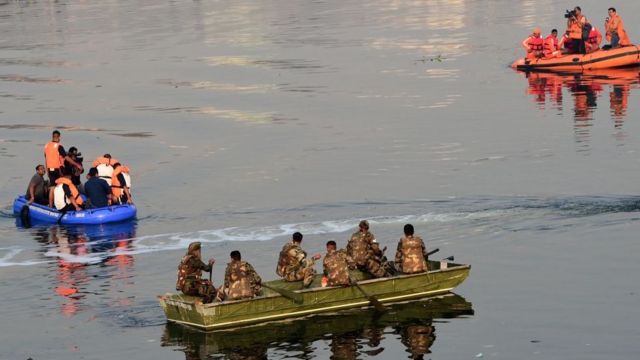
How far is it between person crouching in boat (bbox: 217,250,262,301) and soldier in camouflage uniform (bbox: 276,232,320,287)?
1.89 metres

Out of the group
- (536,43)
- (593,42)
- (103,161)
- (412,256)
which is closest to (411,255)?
(412,256)

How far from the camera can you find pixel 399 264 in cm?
4016

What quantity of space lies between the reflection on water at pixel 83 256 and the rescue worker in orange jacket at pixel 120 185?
150cm

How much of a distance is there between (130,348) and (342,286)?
6.22 m

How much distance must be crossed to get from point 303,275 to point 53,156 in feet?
62.7

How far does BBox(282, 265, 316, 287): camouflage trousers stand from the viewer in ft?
128

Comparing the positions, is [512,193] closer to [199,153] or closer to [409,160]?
[409,160]

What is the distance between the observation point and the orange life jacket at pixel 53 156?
54906 millimetres

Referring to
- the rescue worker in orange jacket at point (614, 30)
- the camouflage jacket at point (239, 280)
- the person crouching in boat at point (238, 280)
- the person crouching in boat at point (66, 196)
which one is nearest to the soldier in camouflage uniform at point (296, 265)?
the person crouching in boat at point (238, 280)

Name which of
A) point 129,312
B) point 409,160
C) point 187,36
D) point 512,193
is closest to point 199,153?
point 409,160

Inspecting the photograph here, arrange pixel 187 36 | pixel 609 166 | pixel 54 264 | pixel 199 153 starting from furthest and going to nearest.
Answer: pixel 187 36 → pixel 199 153 → pixel 609 166 → pixel 54 264

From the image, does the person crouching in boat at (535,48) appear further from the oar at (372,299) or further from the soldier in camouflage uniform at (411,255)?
the oar at (372,299)

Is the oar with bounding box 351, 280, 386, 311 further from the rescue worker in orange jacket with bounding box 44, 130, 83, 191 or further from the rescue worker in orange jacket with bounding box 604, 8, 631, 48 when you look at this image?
the rescue worker in orange jacket with bounding box 604, 8, 631, 48

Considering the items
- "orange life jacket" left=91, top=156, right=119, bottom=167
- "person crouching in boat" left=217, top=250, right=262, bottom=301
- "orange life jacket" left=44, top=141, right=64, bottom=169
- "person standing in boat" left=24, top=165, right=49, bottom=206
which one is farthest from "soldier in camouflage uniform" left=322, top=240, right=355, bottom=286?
"orange life jacket" left=44, top=141, right=64, bottom=169
